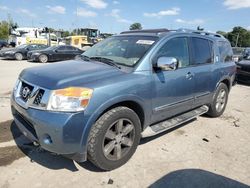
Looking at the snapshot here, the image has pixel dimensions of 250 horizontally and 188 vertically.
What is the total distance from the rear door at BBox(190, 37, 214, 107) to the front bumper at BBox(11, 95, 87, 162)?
8.73ft

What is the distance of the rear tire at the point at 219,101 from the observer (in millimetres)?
5816

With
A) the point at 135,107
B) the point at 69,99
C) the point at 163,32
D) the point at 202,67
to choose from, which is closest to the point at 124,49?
the point at 163,32

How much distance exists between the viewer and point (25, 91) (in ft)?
11.3

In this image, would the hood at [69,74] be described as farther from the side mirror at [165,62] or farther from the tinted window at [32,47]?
the tinted window at [32,47]

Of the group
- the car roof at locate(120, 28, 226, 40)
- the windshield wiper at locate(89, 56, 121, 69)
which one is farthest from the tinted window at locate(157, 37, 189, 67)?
the windshield wiper at locate(89, 56, 121, 69)

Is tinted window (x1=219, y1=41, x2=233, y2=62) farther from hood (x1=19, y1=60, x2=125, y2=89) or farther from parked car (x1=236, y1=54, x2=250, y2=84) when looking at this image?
parked car (x1=236, y1=54, x2=250, y2=84)

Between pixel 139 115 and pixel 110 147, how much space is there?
0.68 meters

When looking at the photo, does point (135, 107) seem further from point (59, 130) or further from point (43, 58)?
point (43, 58)

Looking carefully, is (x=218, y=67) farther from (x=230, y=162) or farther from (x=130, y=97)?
(x=130, y=97)

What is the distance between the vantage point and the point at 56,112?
9.64ft

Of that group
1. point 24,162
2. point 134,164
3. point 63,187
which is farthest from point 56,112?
point 134,164

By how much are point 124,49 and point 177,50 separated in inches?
37.5

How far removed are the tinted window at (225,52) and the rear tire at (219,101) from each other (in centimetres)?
63

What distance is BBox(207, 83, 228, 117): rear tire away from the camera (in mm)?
5816
